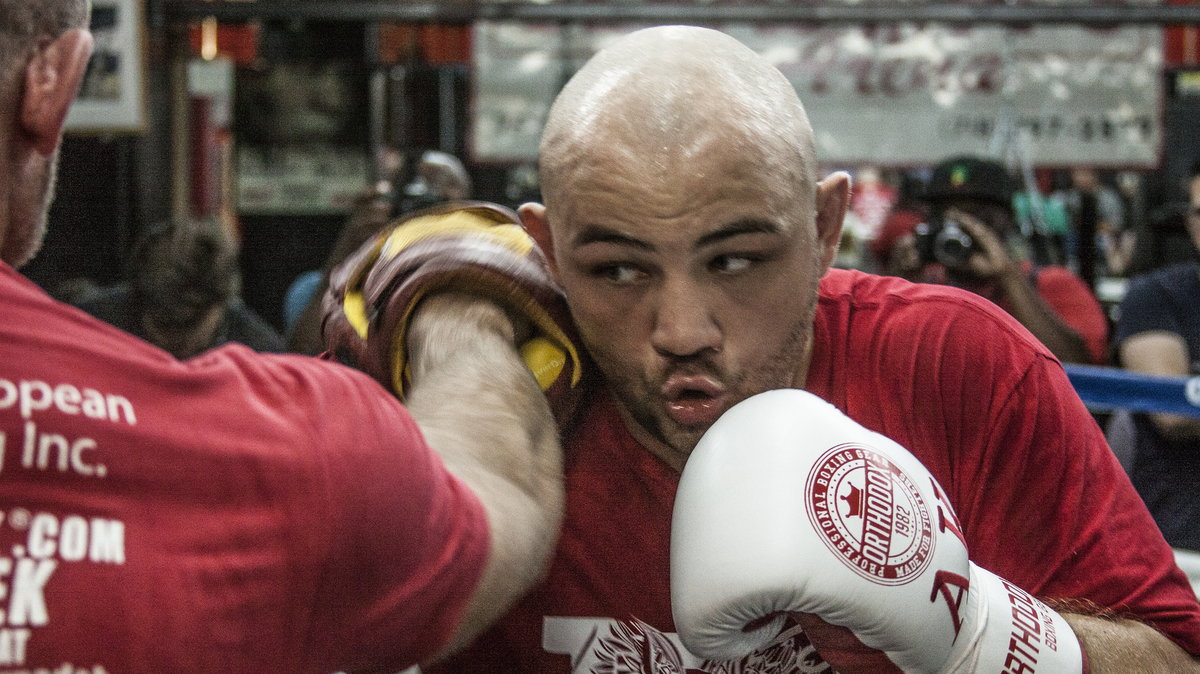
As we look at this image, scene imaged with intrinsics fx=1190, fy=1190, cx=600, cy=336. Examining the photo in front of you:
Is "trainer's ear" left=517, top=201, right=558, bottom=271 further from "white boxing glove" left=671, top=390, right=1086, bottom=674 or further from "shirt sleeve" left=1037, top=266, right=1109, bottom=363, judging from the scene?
"shirt sleeve" left=1037, top=266, right=1109, bottom=363

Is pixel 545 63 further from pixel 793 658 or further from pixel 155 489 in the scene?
pixel 155 489

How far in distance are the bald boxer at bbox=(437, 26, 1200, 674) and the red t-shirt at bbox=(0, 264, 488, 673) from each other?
40 cm

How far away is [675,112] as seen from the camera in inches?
55.8

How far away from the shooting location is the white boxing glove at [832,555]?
1.19 m

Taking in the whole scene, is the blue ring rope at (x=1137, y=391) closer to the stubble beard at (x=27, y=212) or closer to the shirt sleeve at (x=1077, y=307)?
the shirt sleeve at (x=1077, y=307)

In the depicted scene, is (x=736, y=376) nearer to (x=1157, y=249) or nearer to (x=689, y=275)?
(x=689, y=275)

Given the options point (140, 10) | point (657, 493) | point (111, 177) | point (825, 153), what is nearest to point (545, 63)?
point (825, 153)

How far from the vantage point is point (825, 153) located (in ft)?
14.0

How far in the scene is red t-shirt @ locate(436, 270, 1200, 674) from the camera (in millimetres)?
1427

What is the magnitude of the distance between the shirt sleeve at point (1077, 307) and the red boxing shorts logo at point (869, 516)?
9.08ft

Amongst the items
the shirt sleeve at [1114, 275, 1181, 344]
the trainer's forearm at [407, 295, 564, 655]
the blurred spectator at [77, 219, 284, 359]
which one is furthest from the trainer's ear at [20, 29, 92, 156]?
the shirt sleeve at [1114, 275, 1181, 344]

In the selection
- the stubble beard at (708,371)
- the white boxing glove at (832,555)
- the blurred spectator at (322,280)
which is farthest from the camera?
the blurred spectator at (322,280)

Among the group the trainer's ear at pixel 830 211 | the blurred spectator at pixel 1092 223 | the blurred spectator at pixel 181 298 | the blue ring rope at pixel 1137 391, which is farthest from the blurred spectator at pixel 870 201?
the trainer's ear at pixel 830 211

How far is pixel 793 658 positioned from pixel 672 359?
387 mm
